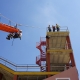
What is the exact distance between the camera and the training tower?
82.7 ft

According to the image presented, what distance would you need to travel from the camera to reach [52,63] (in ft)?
115

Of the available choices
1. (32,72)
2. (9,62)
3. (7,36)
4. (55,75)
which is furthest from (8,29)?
(55,75)

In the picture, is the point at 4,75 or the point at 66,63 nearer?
the point at 4,75

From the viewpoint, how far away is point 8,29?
3114 cm

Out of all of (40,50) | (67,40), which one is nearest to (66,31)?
(67,40)

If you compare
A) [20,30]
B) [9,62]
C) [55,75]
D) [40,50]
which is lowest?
[55,75]

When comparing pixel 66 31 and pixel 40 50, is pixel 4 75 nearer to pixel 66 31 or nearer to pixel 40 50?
pixel 40 50

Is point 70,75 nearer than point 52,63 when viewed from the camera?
Yes

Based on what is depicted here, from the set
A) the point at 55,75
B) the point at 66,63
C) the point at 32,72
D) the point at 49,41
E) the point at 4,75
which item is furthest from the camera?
the point at 66,63

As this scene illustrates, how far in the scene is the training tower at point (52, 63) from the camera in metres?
25.2

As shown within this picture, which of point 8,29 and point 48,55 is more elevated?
point 8,29

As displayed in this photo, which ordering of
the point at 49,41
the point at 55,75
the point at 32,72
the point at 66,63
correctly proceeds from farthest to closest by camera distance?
the point at 66,63 → the point at 49,41 → the point at 32,72 → the point at 55,75

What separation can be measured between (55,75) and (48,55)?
219 inches

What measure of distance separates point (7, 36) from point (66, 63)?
1157 cm
